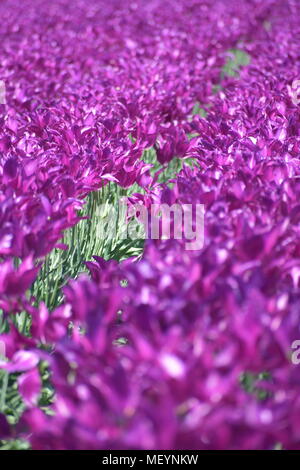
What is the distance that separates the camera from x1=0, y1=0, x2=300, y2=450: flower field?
1.62 m

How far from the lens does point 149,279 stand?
2012mm

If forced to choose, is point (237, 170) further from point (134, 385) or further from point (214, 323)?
point (134, 385)

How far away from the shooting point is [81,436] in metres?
1.58

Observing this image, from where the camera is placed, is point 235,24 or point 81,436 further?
point 235,24

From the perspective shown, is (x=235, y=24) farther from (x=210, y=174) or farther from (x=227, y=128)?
(x=210, y=174)

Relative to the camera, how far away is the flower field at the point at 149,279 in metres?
1.62

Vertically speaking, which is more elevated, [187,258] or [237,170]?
[237,170]

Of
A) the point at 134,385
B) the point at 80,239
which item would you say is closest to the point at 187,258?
the point at 134,385

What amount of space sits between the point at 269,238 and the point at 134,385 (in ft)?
2.62
